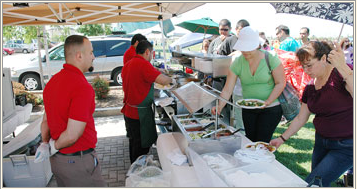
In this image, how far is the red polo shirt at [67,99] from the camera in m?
1.73

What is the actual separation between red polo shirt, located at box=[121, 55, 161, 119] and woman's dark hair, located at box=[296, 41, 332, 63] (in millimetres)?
1725

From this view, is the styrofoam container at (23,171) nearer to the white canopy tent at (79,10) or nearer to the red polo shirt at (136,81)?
the red polo shirt at (136,81)

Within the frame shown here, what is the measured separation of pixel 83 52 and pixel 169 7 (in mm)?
3735

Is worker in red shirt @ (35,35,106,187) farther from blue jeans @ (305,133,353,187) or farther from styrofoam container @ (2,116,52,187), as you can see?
blue jeans @ (305,133,353,187)

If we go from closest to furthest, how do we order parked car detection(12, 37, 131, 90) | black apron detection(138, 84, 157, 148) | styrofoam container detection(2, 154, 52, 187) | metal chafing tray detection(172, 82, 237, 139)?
metal chafing tray detection(172, 82, 237, 139), styrofoam container detection(2, 154, 52, 187), black apron detection(138, 84, 157, 148), parked car detection(12, 37, 131, 90)

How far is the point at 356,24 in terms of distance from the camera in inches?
83.2

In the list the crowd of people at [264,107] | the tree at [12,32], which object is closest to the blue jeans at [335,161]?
the crowd of people at [264,107]

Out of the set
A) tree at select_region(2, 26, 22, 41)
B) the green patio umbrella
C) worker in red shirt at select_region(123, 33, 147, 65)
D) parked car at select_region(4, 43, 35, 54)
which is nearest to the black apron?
worker in red shirt at select_region(123, 33, 147, 65)

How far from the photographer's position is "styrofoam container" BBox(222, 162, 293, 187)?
5.57 feet

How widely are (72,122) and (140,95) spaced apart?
1636mm

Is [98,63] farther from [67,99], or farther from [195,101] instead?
[67,99]

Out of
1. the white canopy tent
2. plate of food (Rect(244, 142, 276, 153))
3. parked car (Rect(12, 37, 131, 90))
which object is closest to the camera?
plate of food (Rect(244, 142, 276, 153))

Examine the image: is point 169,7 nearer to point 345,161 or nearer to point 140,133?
point 140,133

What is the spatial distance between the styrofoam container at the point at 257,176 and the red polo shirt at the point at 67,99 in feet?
3.43
